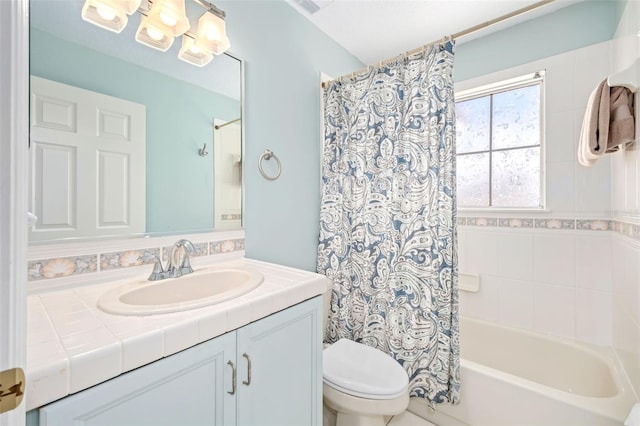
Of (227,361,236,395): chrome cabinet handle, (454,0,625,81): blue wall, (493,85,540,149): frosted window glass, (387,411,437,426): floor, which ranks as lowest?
(387,411,437,426): floor

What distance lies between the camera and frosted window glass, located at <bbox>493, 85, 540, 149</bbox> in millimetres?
1904

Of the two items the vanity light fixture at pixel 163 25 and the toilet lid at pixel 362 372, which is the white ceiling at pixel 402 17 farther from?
the toilet lid at pixel 362 372

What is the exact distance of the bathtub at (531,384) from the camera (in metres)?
1.17

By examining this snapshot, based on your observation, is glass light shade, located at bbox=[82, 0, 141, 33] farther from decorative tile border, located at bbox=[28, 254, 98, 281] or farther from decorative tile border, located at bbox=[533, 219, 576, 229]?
decorative tile border, located at bbox=[533, 219, 576, 229]

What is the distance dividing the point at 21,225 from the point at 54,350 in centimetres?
34

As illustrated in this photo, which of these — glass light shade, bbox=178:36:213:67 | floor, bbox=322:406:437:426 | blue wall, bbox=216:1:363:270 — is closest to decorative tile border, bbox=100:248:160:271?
blue wall, bbox=216:1:363:270

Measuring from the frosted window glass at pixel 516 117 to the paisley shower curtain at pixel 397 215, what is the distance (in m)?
0.94

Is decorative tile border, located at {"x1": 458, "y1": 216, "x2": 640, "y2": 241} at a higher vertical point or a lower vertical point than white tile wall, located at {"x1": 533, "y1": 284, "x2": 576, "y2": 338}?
higher

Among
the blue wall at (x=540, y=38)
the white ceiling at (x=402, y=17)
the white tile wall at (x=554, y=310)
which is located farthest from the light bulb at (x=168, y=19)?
the white tile wall at (x=554, y=310)

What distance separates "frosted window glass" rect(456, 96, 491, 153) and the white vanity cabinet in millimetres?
1849

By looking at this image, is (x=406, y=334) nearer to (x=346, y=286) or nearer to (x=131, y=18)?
(x=346, y=286)

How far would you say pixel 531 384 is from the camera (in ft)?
4.23

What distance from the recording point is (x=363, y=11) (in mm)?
1730

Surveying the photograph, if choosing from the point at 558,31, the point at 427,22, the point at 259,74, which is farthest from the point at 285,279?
the point at 558,31
